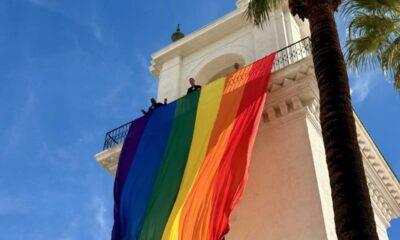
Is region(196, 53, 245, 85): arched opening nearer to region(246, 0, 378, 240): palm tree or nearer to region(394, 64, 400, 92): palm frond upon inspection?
region(394, 64, 400, 92): palm frond

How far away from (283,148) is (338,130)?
679cm

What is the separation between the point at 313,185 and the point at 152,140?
4.50 meters

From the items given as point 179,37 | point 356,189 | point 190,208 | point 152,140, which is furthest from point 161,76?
point 356,189

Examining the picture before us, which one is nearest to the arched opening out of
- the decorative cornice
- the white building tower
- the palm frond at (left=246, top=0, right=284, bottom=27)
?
the white building tower

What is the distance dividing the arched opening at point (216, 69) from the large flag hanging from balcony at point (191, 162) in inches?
177

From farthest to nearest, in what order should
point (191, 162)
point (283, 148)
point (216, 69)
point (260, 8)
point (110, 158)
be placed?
1. point (216, 69)
2. point (110, 158)
3. point (283, 148)
4. point (191, 162)
5. point (260, 8)

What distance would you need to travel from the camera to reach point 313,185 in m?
12.0

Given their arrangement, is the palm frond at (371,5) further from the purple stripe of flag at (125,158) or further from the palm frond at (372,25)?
the purple stripe of flag at (125,158)

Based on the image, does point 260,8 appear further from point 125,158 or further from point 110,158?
point 110,158

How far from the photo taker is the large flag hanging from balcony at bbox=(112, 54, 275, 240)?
11.1 meters

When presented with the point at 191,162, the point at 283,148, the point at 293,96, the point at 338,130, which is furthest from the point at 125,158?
the point at 338,130

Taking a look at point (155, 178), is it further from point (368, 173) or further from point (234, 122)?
point (368, 173)

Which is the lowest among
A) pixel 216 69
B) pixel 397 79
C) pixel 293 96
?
pixel 397 79

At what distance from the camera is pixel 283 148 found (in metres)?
13.2
